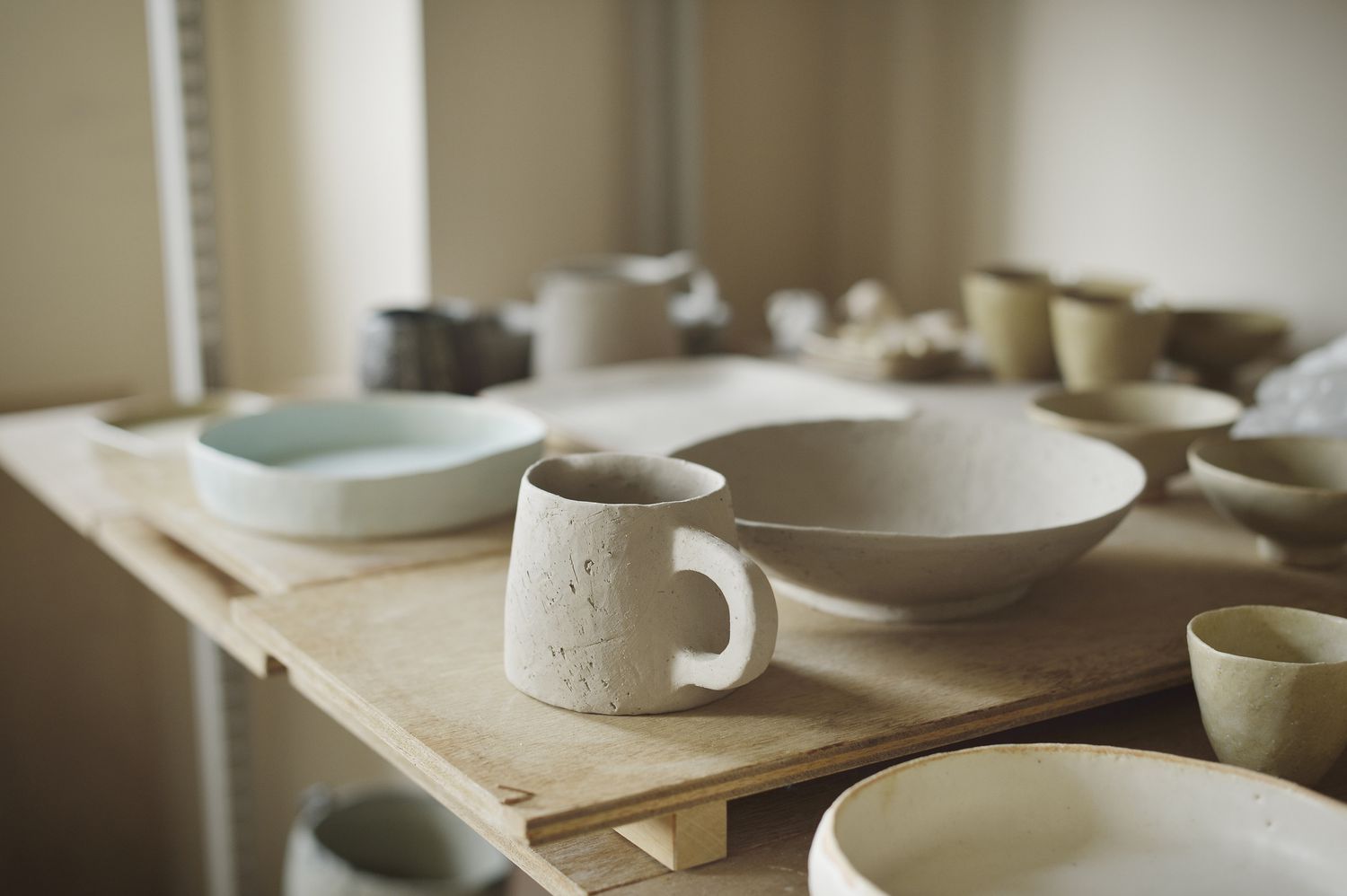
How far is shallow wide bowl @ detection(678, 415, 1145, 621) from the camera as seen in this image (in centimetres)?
79

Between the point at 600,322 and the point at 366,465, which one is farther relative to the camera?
the point at 600,322

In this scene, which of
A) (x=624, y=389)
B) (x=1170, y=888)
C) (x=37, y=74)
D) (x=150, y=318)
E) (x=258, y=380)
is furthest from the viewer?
(x=258, y=380)

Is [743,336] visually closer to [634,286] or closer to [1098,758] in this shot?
[634,286]

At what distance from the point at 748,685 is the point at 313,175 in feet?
4.97

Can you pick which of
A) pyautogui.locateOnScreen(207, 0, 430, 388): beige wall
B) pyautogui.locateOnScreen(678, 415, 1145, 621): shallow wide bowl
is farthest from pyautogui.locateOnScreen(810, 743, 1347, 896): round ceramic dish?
pyautogui.locateOnScreen(207, 0, 430, 388): beige wall

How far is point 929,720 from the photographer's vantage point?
2.28ft

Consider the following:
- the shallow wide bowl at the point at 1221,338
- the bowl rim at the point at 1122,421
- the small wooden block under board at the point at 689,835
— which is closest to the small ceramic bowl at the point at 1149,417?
the bowl rim at the point at 1122,421

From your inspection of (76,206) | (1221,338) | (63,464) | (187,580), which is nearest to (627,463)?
(187,580)

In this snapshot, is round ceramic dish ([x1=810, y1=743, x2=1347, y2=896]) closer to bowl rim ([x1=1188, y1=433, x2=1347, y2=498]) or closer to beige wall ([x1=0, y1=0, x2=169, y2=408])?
bowl rim ([x1=1188, y1=433, x2=1347, y2=498])

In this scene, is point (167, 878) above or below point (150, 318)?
below

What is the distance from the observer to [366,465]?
1.19 m

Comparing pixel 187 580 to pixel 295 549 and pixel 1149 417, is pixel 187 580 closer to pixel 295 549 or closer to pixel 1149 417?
pixel 295 549

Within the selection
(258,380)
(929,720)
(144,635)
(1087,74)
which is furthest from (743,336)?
(929,720)

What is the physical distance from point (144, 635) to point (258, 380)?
18.0 inches
